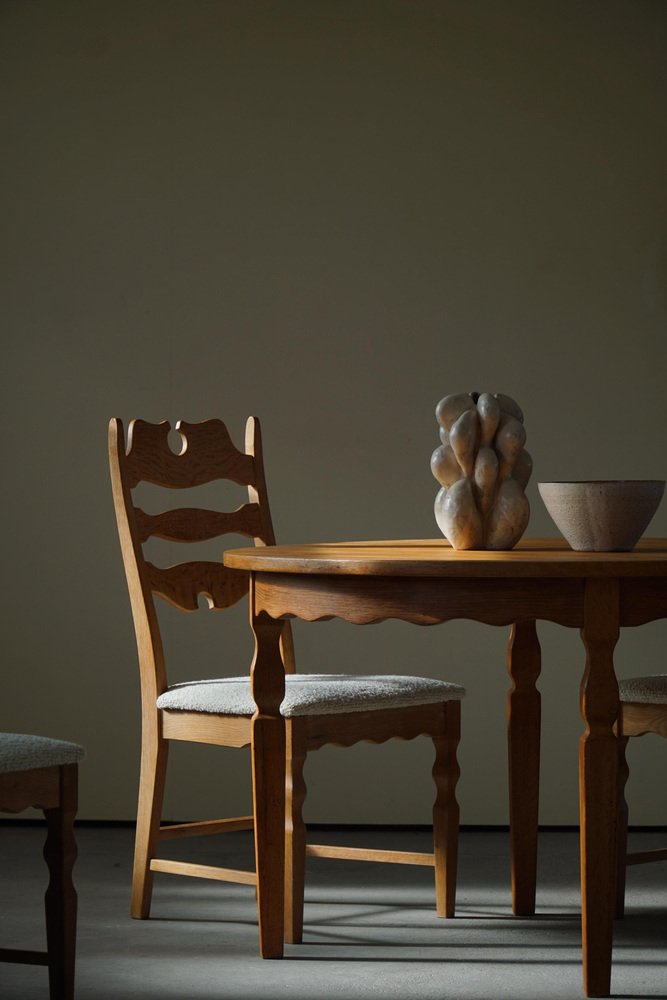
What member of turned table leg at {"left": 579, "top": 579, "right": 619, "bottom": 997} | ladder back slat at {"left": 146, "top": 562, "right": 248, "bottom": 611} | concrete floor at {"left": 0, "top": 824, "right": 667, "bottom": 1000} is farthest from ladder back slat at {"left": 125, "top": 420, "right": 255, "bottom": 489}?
turned table leg at {"left": 579, "top": 579, "right": 619, "bottom": 997}

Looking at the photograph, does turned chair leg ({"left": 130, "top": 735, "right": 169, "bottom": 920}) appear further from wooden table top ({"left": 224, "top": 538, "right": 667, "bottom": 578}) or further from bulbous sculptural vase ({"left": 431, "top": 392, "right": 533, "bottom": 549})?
bulbous sculptural vase ({"left": 431, "top": 392, "right": 533, "bottom": 549})

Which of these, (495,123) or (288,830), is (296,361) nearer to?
(495,123)

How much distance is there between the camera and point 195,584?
9.64 feet

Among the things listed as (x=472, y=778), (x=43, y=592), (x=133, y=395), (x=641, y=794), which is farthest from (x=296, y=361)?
(x=641, y=794)

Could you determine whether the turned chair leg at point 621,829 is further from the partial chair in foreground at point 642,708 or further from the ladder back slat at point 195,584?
the ladder back slat at point 195,584

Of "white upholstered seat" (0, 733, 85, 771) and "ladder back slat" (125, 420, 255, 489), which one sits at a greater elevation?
"ladder back slat" (125, 420, 255, 489)

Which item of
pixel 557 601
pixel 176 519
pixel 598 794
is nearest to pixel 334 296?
pixel 176 519

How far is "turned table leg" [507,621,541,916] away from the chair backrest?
1.77 ft

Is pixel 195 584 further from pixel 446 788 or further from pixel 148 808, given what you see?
pixel 446 788

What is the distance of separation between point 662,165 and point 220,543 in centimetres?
166

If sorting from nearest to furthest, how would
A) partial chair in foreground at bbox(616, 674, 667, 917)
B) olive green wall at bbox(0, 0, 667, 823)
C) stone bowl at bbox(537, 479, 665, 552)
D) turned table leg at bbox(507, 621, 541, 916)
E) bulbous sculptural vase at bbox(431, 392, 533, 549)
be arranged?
stone bowl at bbox(537, 479, 665, 552), bulbous sculptural vase at bbox(431, 392, 533, 549), partial chair in foreground at bbox(616, 674, 667, 917), turned table leg at bbox(507, 621, 541, 916), olive green wall at bbox(0, 0, 667, 823)

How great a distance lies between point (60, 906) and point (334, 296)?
2145mm

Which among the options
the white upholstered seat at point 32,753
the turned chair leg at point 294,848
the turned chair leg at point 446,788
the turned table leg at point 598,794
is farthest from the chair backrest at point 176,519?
the turned table leg at point 598,794

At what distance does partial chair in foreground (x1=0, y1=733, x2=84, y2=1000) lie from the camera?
215 cm
